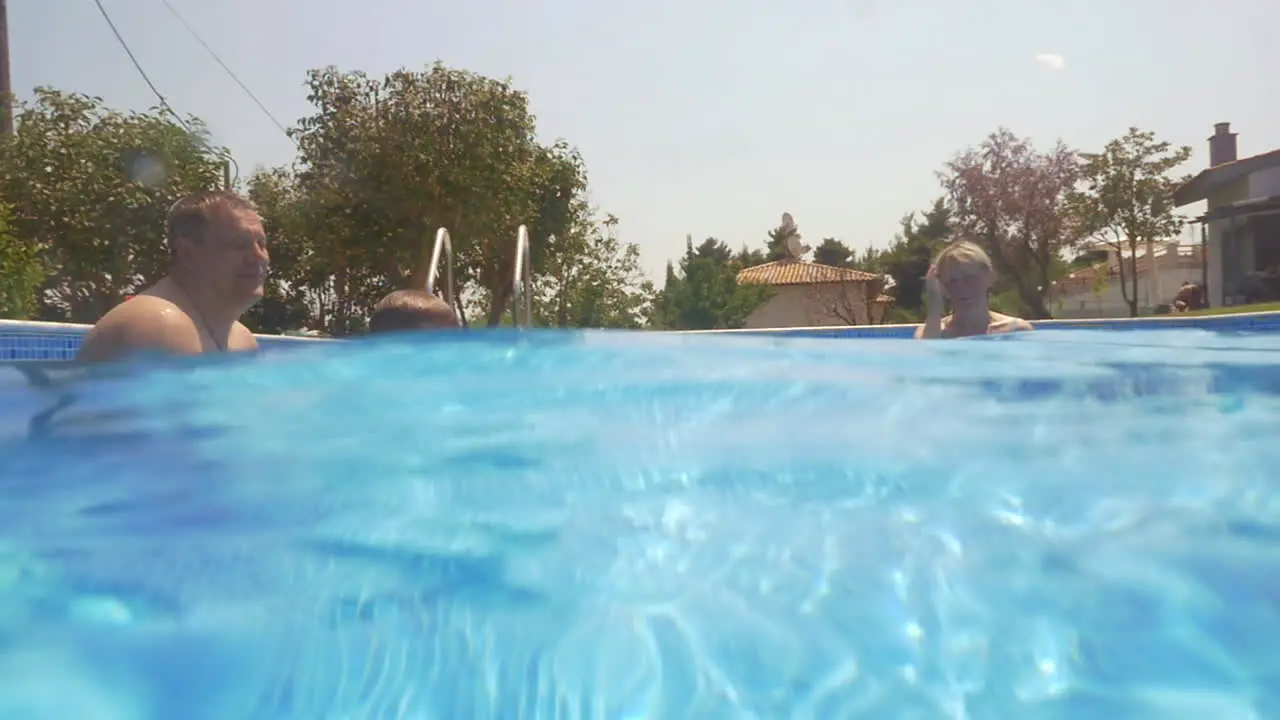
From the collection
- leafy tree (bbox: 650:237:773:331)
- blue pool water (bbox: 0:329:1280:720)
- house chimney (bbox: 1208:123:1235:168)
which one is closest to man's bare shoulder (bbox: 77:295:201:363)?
blue pool water (bbox: 0:329:1280:720)

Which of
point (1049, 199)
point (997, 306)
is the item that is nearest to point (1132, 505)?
point (1049, 199)

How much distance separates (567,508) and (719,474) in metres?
0.39

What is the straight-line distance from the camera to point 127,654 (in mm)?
1226

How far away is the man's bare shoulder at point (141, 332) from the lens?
3787 mm

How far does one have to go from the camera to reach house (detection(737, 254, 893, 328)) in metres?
30.3

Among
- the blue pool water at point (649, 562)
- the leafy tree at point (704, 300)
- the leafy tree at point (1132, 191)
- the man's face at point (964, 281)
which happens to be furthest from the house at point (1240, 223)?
the blue pool water at point (649, 562)

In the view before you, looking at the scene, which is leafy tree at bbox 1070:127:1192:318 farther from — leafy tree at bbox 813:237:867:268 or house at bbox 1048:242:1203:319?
leafy tree at bbox 813:237:867:268

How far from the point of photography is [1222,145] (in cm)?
2742

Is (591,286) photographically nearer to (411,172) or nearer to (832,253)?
(411,172)

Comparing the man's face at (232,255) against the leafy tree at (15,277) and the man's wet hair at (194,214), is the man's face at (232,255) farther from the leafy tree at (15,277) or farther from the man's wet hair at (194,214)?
the leafy tree at (15,277)

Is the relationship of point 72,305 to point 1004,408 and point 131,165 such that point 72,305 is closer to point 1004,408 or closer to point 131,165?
point 131,165

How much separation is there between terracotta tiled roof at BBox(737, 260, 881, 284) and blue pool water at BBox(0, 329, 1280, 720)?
92.4 feet

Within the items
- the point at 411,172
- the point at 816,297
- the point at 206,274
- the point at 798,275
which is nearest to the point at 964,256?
the point at 206,274

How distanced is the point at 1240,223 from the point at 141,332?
23577 millimetres
